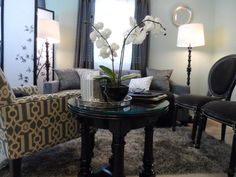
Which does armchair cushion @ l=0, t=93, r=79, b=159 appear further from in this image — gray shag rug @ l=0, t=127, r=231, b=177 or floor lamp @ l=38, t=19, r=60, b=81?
floor lamp @ l=38, t=19, r=60, b=81

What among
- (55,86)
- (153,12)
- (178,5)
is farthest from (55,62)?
(178,5)

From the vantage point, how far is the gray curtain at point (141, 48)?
14.4ft

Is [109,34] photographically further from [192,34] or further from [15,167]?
[192,34]

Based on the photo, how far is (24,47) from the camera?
3441 millimetres

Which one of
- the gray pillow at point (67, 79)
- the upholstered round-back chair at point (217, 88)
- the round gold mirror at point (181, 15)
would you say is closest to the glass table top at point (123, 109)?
the upholstered round-back chair at point (217, 88)

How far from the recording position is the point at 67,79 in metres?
3.77

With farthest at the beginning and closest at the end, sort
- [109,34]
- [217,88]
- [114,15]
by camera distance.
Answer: [114,15]
[217,88]
[109,34]

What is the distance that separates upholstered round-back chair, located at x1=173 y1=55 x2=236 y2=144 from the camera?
274cm

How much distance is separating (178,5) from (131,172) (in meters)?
3.53

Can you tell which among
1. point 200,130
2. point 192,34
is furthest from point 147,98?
point 192,34

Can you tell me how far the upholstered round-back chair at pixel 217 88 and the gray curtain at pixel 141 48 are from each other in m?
1.55

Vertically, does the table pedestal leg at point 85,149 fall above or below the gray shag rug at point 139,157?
above

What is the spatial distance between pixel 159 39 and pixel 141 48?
0.43m

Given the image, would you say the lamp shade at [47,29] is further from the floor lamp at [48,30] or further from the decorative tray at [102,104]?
the decorative tray at [102,104]
